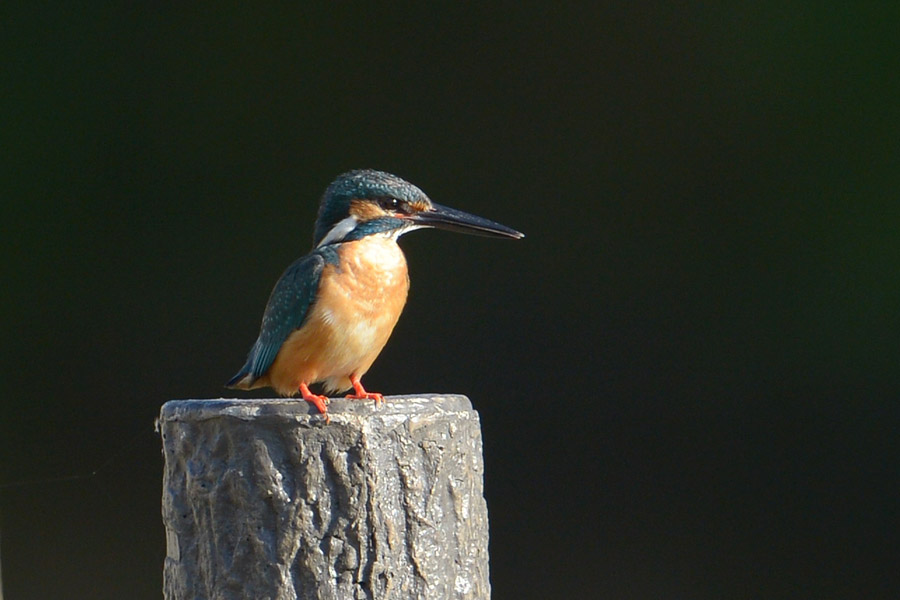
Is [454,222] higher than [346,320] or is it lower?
higher

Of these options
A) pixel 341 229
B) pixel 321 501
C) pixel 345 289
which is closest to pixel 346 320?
pixel 345 289

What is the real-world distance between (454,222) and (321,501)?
74 cm

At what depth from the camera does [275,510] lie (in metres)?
1.28

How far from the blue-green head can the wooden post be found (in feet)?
1.96

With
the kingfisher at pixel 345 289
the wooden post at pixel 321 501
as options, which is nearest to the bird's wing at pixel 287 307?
the kingfisher at pixel 345 289

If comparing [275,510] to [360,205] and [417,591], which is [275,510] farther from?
[360,205]

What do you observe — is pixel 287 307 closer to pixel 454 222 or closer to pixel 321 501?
pixel 454 222

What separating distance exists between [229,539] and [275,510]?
0.07m

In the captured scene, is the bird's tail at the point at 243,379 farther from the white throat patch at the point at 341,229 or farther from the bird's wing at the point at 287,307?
the white throat patch at the point at 341,229

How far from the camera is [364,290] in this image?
1868mm

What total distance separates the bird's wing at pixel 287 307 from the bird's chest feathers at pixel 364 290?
2 cm

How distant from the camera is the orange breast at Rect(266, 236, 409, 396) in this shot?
1.83m

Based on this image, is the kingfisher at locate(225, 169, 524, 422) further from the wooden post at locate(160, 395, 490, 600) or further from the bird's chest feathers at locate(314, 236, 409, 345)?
the wooden post at locate(160, 395, 490, 600)

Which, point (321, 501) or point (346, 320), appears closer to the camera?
point (321, 501)
